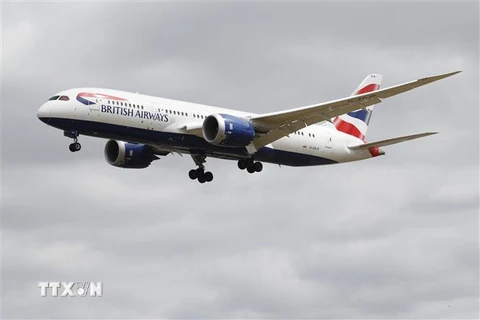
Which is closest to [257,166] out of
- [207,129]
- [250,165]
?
[250,165]

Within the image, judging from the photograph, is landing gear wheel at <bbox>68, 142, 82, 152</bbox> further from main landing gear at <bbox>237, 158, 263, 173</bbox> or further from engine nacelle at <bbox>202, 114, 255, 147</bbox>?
main landing gear at <bbox>237, 158, 263, 173</bbox>

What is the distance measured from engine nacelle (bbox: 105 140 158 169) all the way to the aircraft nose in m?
10.2

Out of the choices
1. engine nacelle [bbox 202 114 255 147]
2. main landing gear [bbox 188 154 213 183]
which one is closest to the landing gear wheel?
engine nacelle [bbox 202 114 255 147]

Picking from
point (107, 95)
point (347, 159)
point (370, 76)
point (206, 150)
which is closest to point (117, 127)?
point (107, 95)

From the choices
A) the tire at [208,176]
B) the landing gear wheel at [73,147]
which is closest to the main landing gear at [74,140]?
the landing gear wheel at [73,147]

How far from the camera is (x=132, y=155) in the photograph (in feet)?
254

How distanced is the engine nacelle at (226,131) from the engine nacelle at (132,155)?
7983 millimetres

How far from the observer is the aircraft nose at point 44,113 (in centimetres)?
6762

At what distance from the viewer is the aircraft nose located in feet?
222

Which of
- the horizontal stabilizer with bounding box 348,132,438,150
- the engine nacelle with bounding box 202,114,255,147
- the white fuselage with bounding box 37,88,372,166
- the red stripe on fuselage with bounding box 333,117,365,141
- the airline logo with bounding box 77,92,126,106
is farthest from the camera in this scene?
the red stripe on fuselage with bounding box 333,117,365,141

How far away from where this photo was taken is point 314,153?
3046 inches

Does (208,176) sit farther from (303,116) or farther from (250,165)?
(303,116)

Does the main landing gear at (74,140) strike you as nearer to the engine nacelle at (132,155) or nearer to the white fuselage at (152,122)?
the white fuselage at (152,122)

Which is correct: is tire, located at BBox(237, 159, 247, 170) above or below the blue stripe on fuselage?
below
